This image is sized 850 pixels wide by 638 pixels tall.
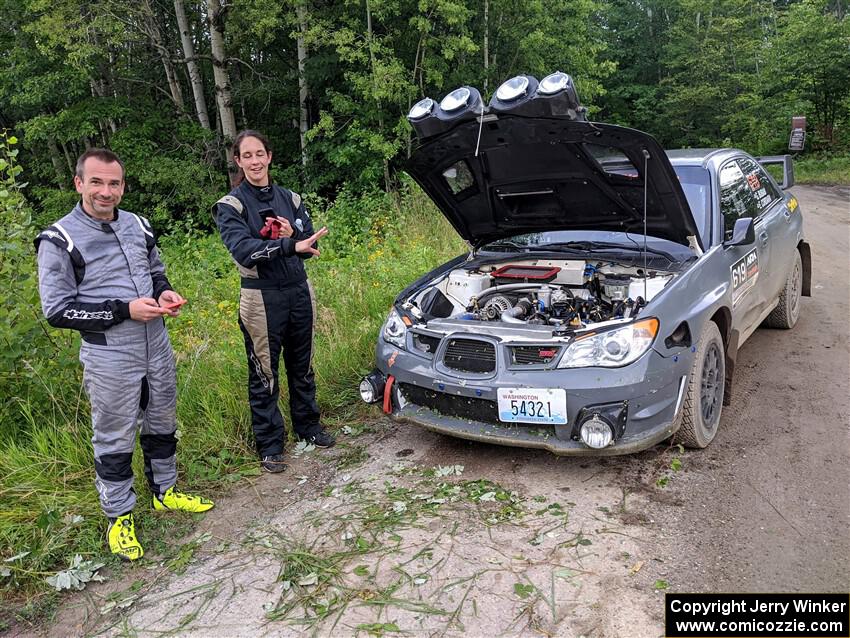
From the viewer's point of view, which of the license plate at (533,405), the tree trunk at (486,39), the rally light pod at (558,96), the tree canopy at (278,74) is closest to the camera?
the license plate at (533,405)

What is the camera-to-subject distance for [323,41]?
12.2 meters

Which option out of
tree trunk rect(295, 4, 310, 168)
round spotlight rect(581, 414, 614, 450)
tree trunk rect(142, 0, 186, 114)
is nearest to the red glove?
round spotlight rect(581, 414, 614, 450)

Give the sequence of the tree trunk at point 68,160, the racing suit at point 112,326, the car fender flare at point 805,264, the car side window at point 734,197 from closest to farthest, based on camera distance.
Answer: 1. the racing suit at point 112,326
2. the car side window at point 734,197
3. the car fender flare at point 805,264
4. the tree trunk at point 68,160

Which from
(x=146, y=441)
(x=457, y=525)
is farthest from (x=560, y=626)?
(x=146, y=441)

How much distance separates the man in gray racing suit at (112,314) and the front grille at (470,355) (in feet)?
4.67

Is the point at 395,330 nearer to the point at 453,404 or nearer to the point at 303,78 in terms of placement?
the point at 453,404

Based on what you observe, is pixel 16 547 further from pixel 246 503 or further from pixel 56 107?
pixel 56 107

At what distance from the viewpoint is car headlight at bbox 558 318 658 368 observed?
3.10 m

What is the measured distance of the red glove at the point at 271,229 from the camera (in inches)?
140

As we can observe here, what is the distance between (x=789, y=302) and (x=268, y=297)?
14.3 feet

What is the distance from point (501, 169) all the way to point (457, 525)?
2.24m

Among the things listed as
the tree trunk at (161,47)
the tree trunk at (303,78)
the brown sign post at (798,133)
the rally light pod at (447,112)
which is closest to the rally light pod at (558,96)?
the rally light pod at (447,112)

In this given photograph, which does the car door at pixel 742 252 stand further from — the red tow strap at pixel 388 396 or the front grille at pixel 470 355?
the red tow strap at pixel 388 396

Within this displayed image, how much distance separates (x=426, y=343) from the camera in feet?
12.1
